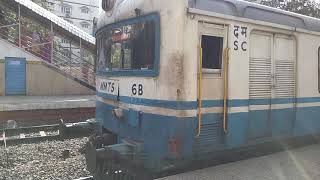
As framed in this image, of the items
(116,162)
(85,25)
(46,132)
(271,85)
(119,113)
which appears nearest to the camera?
(116,162)

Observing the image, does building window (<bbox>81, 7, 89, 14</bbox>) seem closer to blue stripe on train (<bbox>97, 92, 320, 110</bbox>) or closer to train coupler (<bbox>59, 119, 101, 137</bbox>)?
train coupler (<bbox>59, 119, 101, 137</bbox>)

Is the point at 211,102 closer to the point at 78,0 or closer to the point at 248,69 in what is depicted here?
the point at 248,69

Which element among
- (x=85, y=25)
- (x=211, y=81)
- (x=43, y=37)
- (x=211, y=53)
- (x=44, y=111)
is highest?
(x=85, y=25)

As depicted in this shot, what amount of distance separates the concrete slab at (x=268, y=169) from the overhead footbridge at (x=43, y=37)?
1542 cm

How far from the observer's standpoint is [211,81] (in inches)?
200

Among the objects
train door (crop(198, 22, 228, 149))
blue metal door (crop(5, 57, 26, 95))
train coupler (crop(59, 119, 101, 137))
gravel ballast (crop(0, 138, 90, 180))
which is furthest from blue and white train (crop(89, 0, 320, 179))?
blue metal door (crop(5, 57, 26, 95))

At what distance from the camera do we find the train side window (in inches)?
198

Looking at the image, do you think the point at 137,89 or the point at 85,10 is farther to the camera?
the point at 85,10

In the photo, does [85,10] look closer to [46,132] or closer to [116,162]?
[46,132]

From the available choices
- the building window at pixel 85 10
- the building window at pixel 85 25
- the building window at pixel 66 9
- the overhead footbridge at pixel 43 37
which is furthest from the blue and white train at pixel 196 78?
the building window at pixel 85 10

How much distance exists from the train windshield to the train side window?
2.13 ft

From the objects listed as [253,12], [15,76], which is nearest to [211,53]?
[253,12]

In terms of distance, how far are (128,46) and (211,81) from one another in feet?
4.25

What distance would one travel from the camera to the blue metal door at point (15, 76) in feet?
61.6
